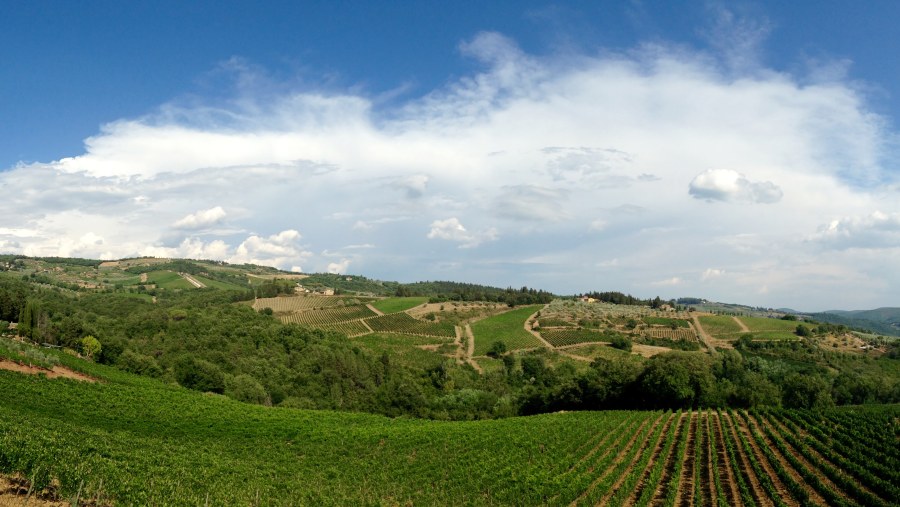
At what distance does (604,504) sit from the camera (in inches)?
1208

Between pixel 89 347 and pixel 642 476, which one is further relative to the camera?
pixel 89 347

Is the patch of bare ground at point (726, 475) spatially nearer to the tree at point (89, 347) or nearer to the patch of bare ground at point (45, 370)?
the patch of bare ground at point (45, 370)

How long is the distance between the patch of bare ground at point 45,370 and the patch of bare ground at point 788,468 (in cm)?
6029

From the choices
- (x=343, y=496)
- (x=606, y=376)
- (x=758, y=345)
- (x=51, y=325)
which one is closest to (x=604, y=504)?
(x=343, y=496)

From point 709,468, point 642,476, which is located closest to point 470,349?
point 709,468

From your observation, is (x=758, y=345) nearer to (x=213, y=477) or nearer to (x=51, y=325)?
(x=213, y=477)

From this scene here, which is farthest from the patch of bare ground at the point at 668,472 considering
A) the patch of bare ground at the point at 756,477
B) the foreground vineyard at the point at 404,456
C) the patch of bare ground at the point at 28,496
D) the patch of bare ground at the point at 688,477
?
the patch of bare ground at the point at 28,496

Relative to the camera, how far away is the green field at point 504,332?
13062cm

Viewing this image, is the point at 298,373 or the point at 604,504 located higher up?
the point at 604,504

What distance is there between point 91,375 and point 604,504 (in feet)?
168

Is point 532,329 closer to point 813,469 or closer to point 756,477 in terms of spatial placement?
point 813,469

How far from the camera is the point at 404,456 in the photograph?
39.8 m

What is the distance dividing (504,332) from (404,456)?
104 m

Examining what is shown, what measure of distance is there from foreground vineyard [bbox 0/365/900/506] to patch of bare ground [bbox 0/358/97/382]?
250 cm
